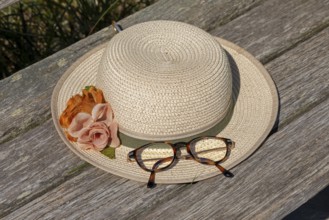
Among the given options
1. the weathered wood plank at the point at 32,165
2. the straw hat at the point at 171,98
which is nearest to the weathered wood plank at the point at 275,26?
the straw hat at the point at 171,98

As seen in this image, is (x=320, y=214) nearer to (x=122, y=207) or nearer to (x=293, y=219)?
(x=293, y=219)

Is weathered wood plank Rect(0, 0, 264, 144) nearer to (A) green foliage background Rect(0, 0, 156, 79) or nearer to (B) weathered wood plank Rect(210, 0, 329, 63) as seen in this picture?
(B) weathered wood plank Rect(210, 0, 329, 63)

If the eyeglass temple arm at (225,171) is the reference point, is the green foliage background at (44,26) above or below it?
above

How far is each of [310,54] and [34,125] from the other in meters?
1.05

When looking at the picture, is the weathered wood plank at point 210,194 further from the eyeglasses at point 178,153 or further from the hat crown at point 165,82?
the hat crown at point 165,82

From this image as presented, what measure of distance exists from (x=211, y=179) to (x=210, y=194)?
0.19ft

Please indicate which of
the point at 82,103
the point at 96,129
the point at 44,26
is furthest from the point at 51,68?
the point at 44,26

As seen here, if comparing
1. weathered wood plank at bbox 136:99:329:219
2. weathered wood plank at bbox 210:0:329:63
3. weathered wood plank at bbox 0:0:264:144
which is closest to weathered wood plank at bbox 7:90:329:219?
weathered wood plank at bbox 136:99:329:219

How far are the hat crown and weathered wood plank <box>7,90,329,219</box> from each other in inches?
6.9

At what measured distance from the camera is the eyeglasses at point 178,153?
1.83m

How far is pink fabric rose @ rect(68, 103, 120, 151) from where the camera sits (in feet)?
6.00

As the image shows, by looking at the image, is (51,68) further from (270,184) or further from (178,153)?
(270,184)

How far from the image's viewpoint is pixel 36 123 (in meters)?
2.04

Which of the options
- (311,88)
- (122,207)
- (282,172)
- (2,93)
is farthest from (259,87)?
(2,93)
